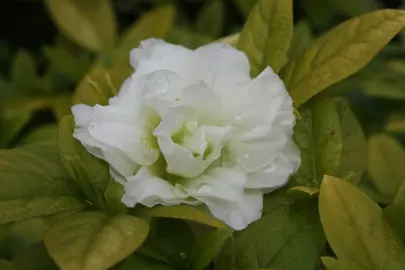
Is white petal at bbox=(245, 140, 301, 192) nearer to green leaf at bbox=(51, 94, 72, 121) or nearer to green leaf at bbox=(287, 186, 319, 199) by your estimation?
green leaf at bbox=(287, 186, 319, 199)

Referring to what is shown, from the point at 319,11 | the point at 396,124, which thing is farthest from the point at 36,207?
the point at 319,11

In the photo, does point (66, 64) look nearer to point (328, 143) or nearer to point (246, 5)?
point (246, 5)

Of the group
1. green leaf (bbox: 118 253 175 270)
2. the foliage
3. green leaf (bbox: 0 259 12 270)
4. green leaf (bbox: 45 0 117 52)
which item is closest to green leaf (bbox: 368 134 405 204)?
the foliage

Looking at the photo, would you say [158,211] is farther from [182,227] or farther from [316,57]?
[316,57]

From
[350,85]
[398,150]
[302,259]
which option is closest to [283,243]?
[302,259]

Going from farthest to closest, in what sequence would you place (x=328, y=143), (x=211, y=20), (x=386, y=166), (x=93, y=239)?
1. (x=211, y=20)
2. (x=386, y=166)
3. (x=328, y=143)
4. (x=93, y=239)
